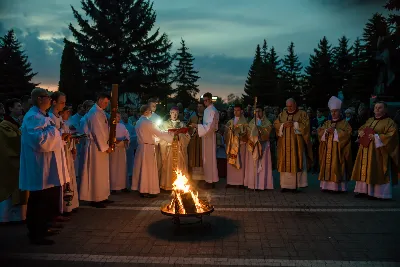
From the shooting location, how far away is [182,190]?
6.94 m

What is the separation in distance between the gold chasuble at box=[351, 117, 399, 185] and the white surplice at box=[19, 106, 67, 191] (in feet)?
23.2

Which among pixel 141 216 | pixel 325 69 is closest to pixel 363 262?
pixel 141 216

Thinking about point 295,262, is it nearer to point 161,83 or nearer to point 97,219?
point 97,219

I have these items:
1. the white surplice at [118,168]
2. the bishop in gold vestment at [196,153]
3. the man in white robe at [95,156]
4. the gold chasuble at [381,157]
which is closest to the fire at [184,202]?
the man in white robe at [95,156]

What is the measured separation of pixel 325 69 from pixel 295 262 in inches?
1693

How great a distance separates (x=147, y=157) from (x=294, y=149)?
390cm

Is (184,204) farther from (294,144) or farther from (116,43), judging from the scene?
(116,43)

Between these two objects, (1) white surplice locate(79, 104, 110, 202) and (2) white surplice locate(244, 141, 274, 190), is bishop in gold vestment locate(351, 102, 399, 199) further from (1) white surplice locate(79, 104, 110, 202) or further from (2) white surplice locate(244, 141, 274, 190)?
(1) white surplice locate(79, 104, 110, 202)

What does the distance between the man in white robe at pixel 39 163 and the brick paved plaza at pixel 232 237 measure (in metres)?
0.40

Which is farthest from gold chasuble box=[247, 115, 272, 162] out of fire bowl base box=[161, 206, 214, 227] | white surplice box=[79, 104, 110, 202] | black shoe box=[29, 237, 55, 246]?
black shoe box=[29, 237, 55, 246]

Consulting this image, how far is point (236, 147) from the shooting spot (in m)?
10.9

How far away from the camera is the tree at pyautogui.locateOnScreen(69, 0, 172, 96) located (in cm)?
3528

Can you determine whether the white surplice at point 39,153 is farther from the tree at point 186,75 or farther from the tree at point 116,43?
the tree at point 186,75

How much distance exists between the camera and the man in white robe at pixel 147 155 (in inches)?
379
